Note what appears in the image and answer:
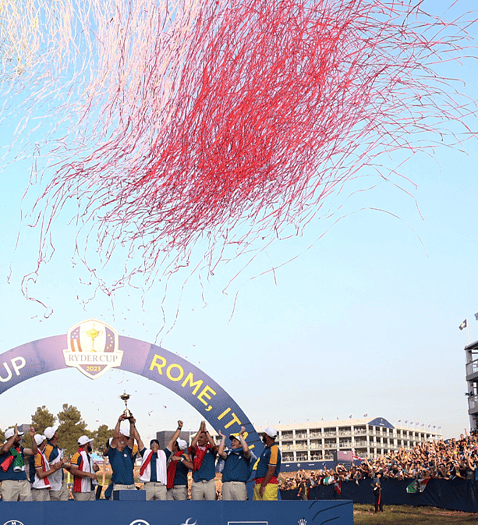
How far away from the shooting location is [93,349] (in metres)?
19.2

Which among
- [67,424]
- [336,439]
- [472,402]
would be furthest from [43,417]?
[336,439]

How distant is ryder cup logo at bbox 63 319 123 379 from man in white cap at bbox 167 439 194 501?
676 cm

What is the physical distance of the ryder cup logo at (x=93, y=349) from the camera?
19.0m

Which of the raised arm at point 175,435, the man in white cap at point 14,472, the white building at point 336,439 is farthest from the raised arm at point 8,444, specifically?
the white building at point 336,439

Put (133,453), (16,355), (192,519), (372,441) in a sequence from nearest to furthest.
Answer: (192,519) < (133,453) < (16,355) < (372,441)

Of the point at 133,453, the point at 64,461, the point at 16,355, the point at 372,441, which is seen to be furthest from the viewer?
the point at 372,441

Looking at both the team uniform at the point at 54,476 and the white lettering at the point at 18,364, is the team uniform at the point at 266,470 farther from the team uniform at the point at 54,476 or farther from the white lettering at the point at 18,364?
the white lettering at the point at 18,364

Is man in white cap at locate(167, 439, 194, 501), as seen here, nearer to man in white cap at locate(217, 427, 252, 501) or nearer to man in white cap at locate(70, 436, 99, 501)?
man in white cap at locate(217, 427, 252, 501)

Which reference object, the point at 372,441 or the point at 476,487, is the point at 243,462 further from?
the point at 372,441

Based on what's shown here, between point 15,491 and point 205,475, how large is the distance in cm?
332

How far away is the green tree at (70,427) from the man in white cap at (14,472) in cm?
4569

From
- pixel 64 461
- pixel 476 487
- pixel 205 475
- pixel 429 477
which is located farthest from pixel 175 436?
pixel 429 477

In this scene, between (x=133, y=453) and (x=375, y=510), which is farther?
(x=375, y=510)

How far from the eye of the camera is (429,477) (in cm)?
2464
